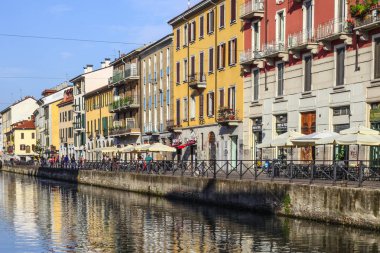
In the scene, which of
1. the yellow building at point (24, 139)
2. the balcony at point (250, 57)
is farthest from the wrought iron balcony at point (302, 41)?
the yellow building at point (24, 139)

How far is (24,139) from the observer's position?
146 meters

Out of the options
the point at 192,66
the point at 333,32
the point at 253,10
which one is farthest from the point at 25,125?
the point at 333,32

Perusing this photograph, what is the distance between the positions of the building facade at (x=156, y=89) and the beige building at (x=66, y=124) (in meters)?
36.4

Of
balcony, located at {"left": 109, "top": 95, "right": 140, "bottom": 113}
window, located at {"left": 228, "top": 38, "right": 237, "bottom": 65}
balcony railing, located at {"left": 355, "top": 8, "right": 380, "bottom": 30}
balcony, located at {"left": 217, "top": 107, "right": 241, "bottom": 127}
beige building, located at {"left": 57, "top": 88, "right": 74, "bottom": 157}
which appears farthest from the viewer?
beige building, located at {"left": 57, "top": 88, "right": 74, "bottom": 157}

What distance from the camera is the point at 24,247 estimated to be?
20.3 metres

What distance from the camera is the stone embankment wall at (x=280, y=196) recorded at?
72.3ft

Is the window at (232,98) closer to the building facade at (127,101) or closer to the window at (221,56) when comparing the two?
the window at (221,56)

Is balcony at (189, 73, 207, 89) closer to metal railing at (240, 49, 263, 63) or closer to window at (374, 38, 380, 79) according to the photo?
metal railing at (240, 49, 263, 63)

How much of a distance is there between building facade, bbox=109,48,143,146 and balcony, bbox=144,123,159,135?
2.51 m

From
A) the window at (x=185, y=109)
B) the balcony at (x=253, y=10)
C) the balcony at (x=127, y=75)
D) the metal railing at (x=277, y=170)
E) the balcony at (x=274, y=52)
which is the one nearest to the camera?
the metal railing at (x=277, y=170)

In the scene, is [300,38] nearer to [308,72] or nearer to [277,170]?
[308,72]

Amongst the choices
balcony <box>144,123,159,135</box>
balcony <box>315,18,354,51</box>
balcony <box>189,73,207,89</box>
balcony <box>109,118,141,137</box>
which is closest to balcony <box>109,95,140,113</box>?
balcony <box>109,118,141,137</box>

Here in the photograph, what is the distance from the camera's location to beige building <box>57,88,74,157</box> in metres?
104

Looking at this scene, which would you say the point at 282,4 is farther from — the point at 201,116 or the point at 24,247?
the point at 24,247
